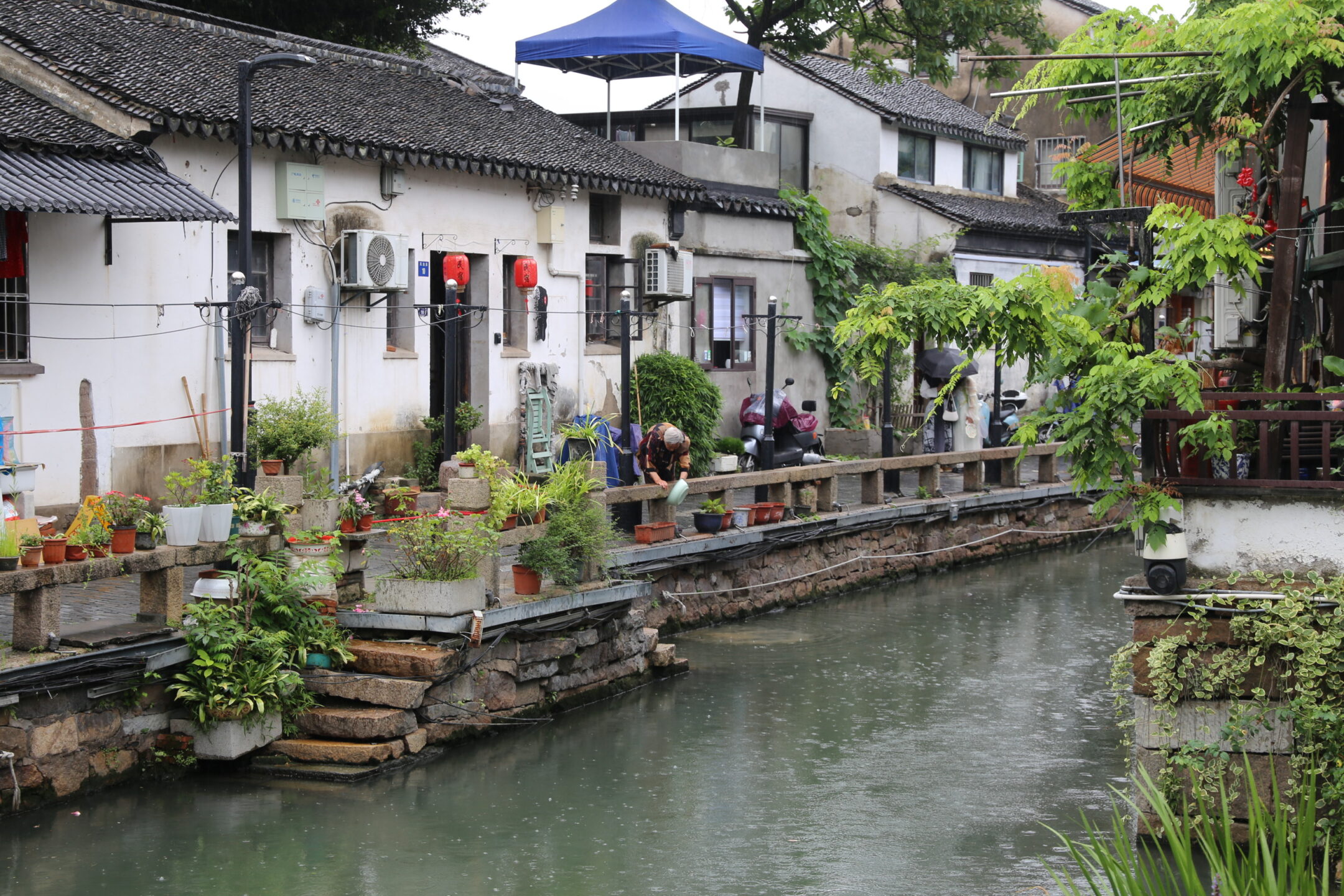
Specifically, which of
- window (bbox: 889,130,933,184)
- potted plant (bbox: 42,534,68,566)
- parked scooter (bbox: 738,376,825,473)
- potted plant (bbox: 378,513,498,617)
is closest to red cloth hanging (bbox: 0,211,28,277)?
potted plant (bbox: 42,534,68,566)

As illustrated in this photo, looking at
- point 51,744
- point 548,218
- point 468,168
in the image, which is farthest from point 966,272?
point 51,744

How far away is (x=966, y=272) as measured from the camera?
30531 millimetres

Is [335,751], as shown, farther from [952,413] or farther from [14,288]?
[952,413]

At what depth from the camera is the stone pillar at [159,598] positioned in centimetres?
1143

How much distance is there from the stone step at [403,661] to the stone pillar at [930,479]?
11793mm

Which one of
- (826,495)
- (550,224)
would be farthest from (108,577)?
(550,224)

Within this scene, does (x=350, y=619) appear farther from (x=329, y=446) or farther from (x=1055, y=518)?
(x=1055, y=518)

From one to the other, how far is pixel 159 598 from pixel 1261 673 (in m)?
7.38

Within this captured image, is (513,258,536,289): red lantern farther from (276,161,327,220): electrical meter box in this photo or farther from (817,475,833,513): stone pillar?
(817,475,833,513): stone pillar

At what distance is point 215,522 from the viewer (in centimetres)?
1157

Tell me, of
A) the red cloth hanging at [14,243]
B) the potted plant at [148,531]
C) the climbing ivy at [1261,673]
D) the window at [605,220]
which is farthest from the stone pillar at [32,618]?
the window at [605,220]

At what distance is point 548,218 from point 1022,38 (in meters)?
11.2

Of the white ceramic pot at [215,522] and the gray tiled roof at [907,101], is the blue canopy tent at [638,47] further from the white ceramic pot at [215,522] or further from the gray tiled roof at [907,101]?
the white ceramic pot at [215,522]

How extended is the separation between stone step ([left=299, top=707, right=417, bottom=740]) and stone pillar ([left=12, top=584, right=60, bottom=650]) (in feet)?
6.55
